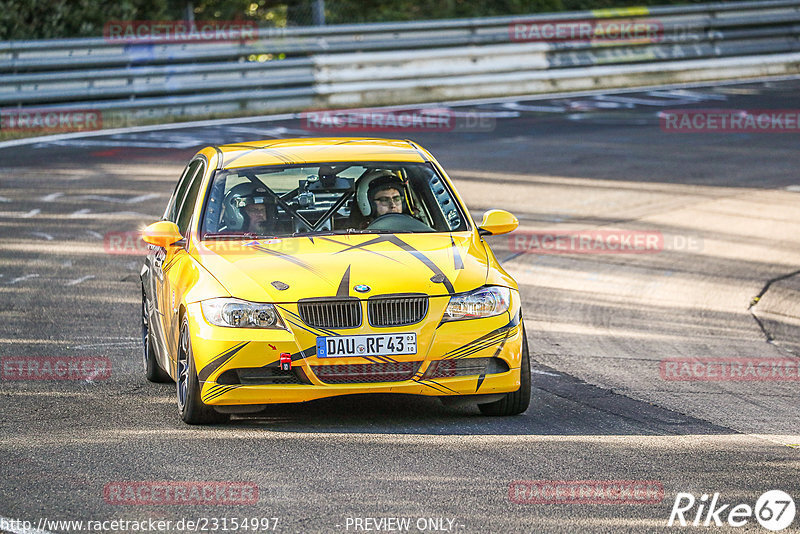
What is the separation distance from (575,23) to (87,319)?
1769cm

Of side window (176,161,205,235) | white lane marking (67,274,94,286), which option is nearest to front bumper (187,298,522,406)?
side window (176,161,205,235)

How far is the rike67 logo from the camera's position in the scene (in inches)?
212

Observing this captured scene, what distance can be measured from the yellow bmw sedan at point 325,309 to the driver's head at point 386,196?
88 mm

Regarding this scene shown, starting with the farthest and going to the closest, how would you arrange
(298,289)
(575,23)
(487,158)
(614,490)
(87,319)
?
1. (575,23)
2. (487,158)
3. (87,319)
4. (298,289)
5. (614,490)

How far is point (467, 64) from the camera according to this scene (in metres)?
25.4

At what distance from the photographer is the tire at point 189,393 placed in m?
7.17

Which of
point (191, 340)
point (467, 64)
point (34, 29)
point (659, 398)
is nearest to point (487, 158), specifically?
point (467, 64)

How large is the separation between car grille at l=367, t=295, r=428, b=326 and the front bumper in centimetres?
4

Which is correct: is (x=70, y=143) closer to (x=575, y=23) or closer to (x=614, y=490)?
(x=575, y=23)

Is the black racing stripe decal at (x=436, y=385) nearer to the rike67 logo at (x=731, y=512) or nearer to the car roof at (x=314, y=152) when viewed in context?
the rike67 logo at (x=731, y=512)

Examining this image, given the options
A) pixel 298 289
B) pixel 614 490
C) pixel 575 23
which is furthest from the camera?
pixel 575 23

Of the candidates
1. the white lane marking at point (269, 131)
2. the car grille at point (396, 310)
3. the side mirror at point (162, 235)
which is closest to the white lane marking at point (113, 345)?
the side mirror at point (162, 235)

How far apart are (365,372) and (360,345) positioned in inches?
6.0

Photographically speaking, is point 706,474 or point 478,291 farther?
point 478,291
